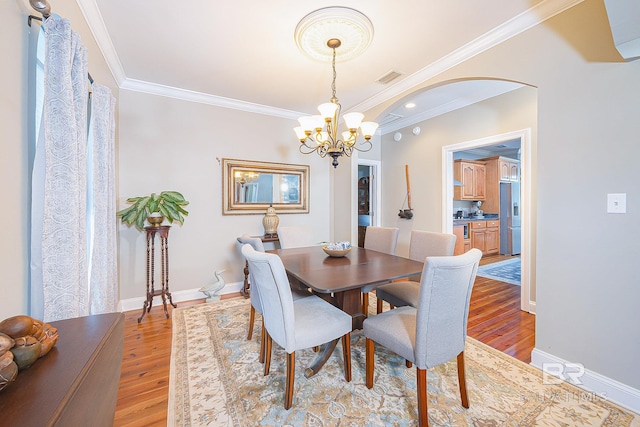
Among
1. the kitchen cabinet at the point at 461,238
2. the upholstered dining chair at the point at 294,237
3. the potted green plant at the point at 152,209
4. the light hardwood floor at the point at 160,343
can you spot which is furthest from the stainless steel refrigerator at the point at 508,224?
the potted green plant at the point at 152,209

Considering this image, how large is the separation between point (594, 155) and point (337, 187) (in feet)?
9.85

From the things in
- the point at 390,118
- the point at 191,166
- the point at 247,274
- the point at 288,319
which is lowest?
the point at 247,274

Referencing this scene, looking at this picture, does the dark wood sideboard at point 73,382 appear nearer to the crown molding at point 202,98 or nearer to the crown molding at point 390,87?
the crown molding at point 390,87

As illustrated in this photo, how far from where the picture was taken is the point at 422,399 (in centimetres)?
141

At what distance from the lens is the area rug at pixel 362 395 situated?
1.51 meters

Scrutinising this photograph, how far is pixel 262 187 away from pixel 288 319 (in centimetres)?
264

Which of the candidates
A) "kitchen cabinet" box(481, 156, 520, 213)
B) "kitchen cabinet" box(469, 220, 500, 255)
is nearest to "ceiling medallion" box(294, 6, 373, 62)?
"kitchen cabinet" box(469, 220, 500, 255)

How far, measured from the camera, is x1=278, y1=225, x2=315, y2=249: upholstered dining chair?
10.3 ft

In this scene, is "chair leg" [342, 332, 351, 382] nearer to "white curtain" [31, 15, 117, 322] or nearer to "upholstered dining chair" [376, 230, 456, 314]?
"upholstered dining chair" [376, 230, 456, 314]

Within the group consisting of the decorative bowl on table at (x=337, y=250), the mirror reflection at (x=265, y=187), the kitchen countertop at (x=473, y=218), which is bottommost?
the decorative bowl on table at (x=337, y=250)

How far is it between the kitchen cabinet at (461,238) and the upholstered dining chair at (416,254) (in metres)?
2.53

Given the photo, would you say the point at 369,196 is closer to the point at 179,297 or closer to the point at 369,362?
the point at 179,297

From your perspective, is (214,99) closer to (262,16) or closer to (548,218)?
(262,16)

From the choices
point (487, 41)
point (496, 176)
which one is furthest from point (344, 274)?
point (496, 176)
